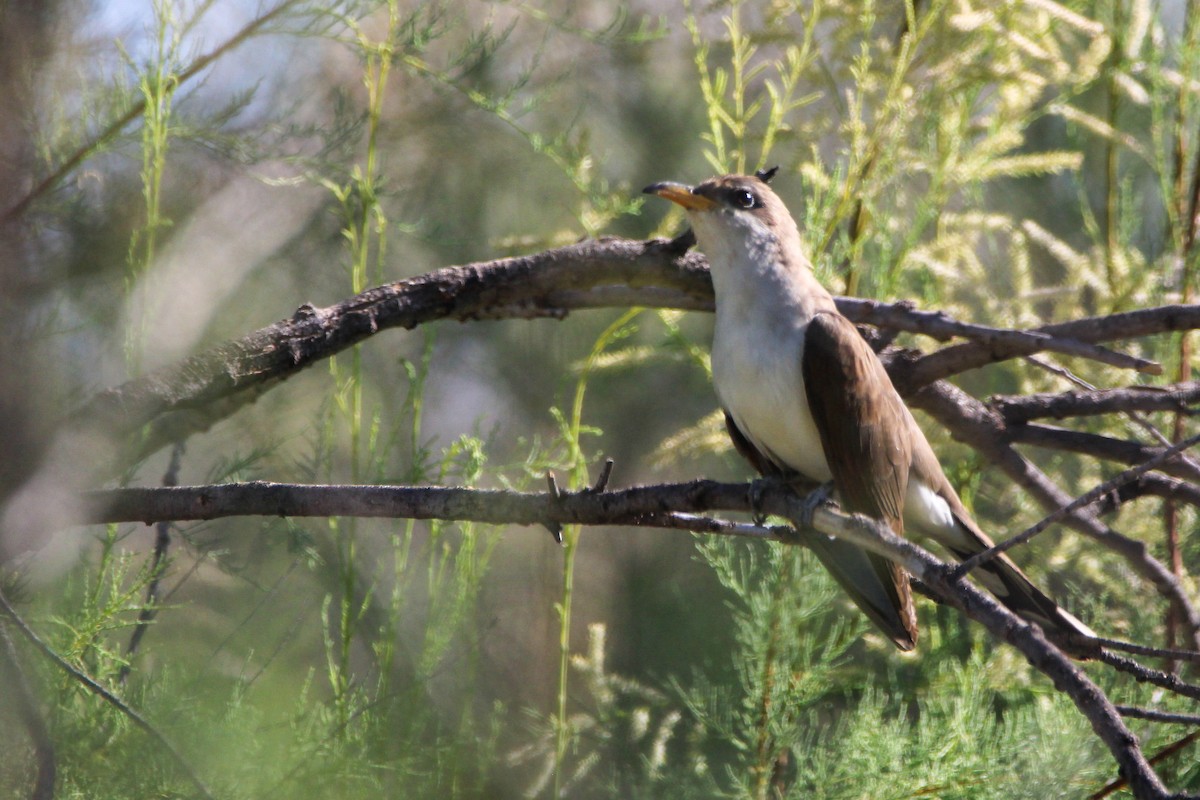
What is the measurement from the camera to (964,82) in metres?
3.32

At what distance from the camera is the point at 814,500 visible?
9.56 feet

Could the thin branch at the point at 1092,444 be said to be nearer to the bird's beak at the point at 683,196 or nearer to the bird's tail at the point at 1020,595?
the bird's tail at the point at 1020,595

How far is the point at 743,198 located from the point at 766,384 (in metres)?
0.66

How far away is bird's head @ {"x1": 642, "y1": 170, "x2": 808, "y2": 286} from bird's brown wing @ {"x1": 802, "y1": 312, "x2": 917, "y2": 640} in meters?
0.35

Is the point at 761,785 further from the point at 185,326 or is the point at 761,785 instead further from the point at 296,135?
the point at 185,326

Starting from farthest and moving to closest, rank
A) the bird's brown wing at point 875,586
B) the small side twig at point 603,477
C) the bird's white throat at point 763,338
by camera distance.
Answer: the bird's white throat at point 763,338
the bird's brown wing at point 875,586
the small side twig at point 603,477

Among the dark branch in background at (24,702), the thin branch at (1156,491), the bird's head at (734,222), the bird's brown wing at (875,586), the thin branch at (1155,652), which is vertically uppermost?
the bird's head at (734,222)

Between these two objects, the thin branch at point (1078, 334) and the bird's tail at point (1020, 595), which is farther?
the bird's tail at point (1020, 595)

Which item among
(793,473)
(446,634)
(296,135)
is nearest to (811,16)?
(793,473)

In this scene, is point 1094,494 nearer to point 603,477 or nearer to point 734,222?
point 603,477

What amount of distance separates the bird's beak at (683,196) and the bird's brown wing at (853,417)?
550 millimetres

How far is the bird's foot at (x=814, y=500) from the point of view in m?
2.57

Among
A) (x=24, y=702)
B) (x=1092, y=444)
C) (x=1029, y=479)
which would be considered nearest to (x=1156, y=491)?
(x=1092, y=444)

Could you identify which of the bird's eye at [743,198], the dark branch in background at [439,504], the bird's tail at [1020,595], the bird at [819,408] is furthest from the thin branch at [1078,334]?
the dark branch in background at [439,504]
